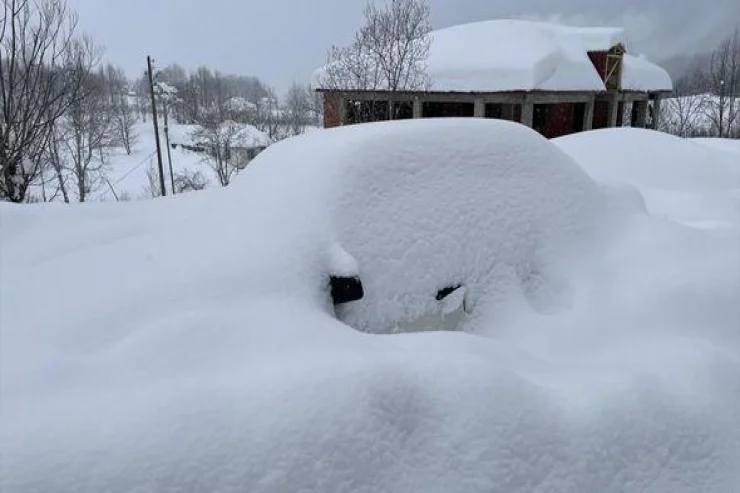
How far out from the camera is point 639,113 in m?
25.0

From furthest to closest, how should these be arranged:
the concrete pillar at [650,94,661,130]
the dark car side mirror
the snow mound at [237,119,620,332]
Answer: the concrete pillar at [650,94,661,130] → the snow mound at [237,119,620,332] → the dark car side mirror

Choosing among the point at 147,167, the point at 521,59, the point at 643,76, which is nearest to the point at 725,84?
the point at 643,76

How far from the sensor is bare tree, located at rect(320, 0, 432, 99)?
50.2 ft

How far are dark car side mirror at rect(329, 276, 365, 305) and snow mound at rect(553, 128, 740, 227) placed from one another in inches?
149

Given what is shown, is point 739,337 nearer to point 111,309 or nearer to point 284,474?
point 284,474

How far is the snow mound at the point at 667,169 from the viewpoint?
237 inches

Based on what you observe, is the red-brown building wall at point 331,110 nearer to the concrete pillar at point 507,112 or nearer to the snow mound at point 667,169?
the concrete pillar at point 507,112

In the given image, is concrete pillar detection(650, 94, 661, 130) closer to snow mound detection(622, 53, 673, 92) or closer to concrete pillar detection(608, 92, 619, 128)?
snow mound detection(622, 53, 673, 92)

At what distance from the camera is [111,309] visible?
2.83 meters

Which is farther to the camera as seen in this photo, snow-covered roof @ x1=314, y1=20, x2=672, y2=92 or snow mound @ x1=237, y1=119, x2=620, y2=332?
snow-covered roof @ x1=314, y1=20, x2=672, y2=92

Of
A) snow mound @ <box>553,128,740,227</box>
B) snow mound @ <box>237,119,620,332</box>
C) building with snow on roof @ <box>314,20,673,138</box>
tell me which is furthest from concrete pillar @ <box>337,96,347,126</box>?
snow mound @ <box>237,119,620,332</box>

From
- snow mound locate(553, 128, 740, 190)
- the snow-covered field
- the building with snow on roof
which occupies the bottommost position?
the snow-covered field

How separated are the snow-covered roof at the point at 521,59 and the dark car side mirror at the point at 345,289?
50.0 ft

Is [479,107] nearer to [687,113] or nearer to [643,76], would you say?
[643,76]
